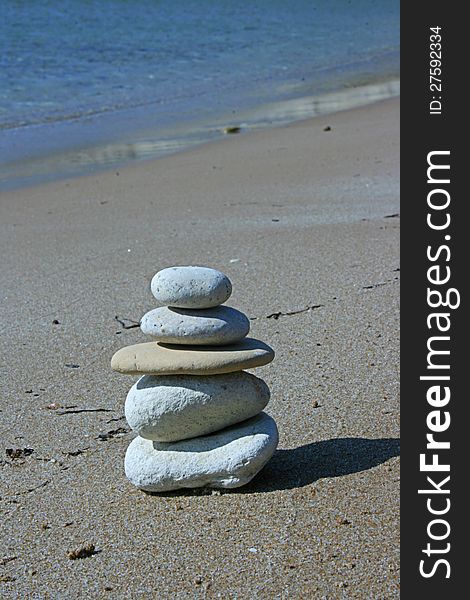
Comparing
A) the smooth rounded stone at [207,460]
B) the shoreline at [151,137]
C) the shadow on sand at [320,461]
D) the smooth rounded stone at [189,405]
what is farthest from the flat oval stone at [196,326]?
the shoreline at [151,137]

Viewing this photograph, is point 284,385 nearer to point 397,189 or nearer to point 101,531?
point 101,531

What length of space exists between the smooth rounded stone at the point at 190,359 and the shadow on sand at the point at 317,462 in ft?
1.34

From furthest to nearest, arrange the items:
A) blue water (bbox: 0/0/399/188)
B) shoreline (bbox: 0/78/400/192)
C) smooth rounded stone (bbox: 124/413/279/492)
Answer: blue water (bbox: 0/0/399/188), shoreline (bbox: 0/78/400/192), smooth rounded stone (bbox: 124/413/279/492)

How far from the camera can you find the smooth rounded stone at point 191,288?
3545 mm

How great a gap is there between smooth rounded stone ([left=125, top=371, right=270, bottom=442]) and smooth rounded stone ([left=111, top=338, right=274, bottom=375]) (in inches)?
2.4

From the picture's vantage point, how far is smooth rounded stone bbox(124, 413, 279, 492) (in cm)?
349

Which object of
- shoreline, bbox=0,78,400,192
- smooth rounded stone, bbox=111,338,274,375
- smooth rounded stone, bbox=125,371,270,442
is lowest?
shoreline, bbox=0,78,400,192

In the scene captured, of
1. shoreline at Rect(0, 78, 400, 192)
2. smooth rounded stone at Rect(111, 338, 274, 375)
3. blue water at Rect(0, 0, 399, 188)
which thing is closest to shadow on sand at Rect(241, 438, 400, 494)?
smooth rounded stone at Rect(111, 338, 274, 375)

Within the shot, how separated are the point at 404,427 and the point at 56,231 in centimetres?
477

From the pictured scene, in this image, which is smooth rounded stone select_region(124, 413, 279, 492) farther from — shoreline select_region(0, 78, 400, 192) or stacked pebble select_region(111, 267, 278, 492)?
shoreline select_region(0, 78, 400, 192)

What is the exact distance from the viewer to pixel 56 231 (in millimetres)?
7637

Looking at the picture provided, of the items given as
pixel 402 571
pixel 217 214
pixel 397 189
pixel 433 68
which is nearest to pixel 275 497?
pixel 402 571

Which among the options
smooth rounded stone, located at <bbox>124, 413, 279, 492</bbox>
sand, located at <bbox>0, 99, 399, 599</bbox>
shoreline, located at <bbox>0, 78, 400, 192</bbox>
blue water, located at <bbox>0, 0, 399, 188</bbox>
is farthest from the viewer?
blue water, located at <bbox>0, 0, 399, 188</bbox>

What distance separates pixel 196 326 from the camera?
3547mm
